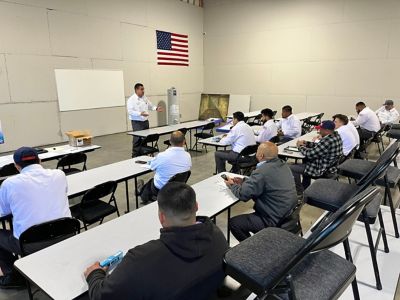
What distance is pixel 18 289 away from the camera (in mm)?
2568

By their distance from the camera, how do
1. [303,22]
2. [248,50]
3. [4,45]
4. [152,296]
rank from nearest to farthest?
1. [152,296]
2. [4,45]
3. [303,22]
4. [248,50]

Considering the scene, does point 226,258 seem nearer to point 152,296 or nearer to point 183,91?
point 152,296

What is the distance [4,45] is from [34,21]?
0.96 m

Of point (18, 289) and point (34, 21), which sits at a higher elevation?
point (34, 21)

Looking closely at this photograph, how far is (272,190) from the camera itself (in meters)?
2.57

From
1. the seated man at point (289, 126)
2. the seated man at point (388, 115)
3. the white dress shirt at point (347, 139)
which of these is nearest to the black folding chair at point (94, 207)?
the white dress shirt at point (347, 139)

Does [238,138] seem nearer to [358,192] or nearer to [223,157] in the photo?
[223,157]

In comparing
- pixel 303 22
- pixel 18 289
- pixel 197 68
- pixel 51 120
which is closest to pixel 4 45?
pixel 51 120

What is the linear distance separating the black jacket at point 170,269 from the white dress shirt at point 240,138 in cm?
380

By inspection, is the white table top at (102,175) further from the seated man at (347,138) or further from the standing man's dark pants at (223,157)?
the seated man at (347,138)

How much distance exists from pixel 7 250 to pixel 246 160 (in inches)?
141

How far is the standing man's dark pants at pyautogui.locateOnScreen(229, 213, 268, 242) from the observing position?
2668 mm

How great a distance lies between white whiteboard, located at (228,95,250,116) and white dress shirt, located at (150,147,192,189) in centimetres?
857

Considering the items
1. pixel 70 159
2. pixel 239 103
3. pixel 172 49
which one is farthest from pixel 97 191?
pixel 239 103
